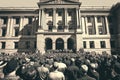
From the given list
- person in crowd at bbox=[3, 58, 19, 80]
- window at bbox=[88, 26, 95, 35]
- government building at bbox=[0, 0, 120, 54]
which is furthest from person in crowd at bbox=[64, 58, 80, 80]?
window at bbox=[88, 26, 95, 35]

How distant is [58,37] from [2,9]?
2368 centimetres

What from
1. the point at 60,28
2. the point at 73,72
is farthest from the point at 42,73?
the point at 60,28

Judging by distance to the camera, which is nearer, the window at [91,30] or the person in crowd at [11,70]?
the person in crowd at [11,70]

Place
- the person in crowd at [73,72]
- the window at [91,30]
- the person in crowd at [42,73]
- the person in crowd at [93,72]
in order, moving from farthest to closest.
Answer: the window at [91,30] → the person in crowd at [93,72] → the person in crowd at [73,72] → the person in crowd at [42,73]

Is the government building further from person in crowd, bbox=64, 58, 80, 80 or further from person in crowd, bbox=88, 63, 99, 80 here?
person in crowd, bbox=64, 58, 80, 80

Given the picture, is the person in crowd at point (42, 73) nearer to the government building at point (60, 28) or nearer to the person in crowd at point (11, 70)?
the person in crowd at point (11, 70)

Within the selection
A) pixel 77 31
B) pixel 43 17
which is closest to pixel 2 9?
pixel 43 17

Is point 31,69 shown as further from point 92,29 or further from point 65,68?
point 92,29

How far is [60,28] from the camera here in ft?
186

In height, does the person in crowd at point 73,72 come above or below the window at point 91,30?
below

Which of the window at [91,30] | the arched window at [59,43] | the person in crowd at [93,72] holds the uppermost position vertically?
the window at [91,30]

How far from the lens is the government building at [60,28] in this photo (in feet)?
175

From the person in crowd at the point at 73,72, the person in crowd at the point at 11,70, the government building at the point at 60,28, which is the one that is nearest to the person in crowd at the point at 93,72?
the person in crowd at the point at 73,72

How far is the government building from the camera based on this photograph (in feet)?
175
